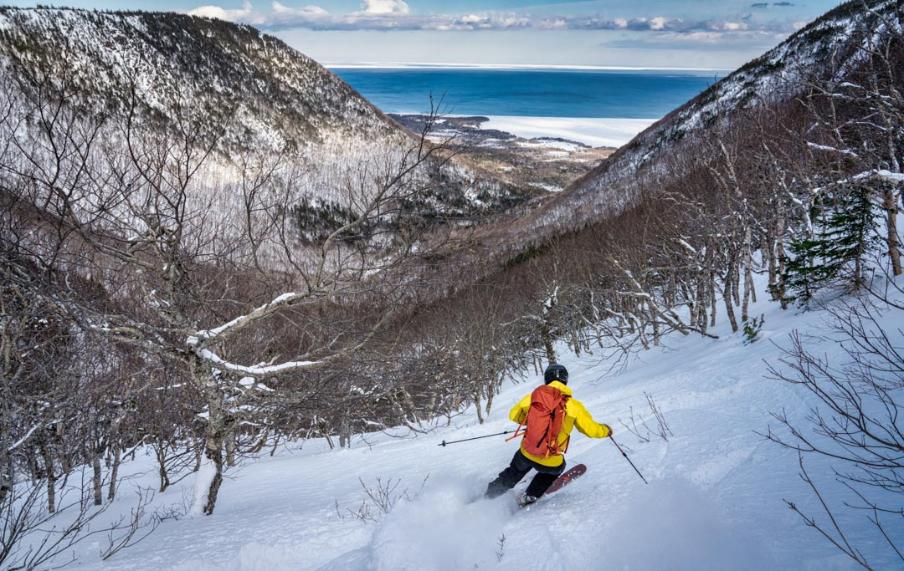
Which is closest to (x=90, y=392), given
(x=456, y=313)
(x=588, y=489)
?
(x=588, y=489)

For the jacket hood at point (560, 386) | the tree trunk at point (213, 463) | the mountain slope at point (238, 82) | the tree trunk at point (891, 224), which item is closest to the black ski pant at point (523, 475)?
the jacket hood at point (560, 386)

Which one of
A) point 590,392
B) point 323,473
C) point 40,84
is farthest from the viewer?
point 590,392

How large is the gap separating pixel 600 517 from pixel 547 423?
3.55ft

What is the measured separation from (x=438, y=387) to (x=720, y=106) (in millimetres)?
49902

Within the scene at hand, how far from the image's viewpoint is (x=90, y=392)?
8.20 meters

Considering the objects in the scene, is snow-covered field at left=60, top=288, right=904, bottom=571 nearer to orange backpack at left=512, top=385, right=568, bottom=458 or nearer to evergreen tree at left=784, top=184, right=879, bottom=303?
orange backpack at left=512, top=385, right=568, bottom=458

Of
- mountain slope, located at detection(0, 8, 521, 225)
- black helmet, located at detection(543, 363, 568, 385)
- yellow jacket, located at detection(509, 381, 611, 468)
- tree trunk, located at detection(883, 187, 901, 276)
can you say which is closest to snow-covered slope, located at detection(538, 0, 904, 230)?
tree trunk, located at detection(883, 187, 901, 276)

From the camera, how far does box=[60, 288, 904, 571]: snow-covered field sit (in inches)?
147

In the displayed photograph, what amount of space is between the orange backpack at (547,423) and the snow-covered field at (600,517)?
1.75 ft

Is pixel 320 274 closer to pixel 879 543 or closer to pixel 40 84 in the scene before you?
pixel 40 84

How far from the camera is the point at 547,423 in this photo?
17.1 ft

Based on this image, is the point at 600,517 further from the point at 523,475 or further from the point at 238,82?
the point at 238,82

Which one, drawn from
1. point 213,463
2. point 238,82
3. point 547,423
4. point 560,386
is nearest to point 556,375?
point 560,386

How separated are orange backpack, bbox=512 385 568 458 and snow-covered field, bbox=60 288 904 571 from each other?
53 centimetres
